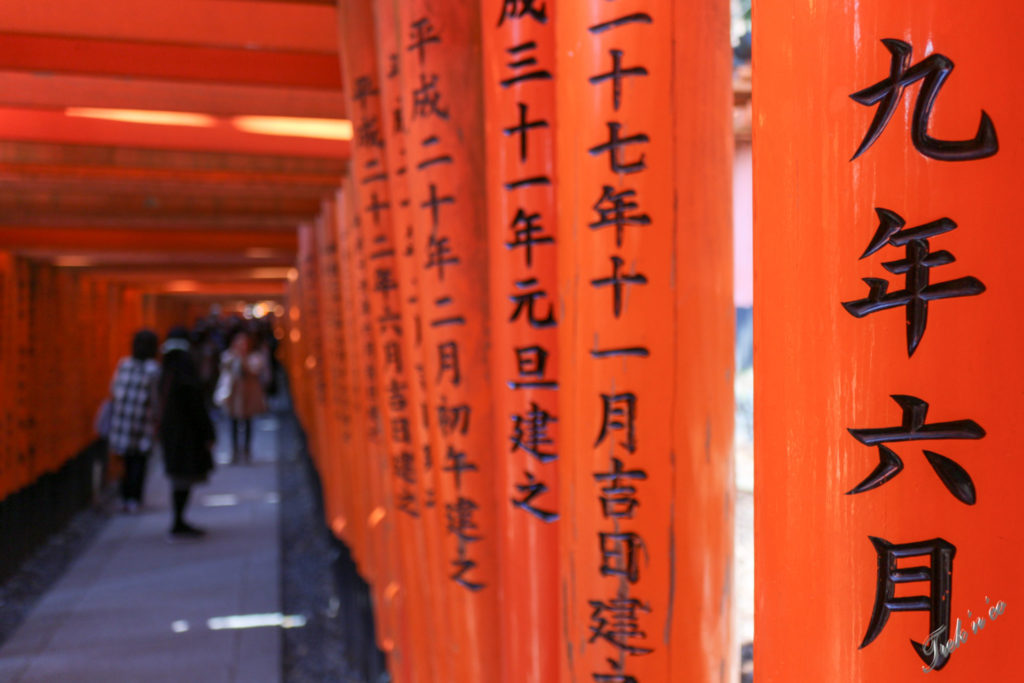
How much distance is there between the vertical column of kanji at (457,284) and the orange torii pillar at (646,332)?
507 millimetres

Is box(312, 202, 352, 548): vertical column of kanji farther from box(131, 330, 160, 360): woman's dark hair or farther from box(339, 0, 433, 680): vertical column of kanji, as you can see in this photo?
box(339, 0, 433, 680): vertical column of kanji

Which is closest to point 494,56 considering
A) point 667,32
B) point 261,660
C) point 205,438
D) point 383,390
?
point 667,32

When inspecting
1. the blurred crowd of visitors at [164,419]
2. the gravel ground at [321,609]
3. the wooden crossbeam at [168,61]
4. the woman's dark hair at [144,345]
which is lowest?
the gravel ground at [321,609]

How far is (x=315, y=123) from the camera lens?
4.80 metres

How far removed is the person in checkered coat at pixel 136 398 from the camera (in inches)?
282

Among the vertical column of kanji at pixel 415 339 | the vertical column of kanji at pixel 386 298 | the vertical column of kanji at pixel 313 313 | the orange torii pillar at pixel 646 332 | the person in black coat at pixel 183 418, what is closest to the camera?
the orange torii pillar at pixel 646 332

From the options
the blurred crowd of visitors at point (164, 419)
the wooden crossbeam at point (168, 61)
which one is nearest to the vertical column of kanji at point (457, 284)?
the wooden crossbeam at point (168, 61)

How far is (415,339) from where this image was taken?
2.22 m

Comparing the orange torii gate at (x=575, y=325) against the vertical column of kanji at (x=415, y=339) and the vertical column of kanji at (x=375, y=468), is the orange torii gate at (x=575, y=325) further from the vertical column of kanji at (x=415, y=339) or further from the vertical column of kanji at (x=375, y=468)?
the vertical column of kanji at (x=375, y=468)

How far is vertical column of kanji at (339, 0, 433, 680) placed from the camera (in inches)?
100

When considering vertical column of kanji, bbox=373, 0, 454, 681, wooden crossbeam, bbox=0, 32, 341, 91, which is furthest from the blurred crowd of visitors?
vertical column of kanji, bbox=373, 0, 454, 681

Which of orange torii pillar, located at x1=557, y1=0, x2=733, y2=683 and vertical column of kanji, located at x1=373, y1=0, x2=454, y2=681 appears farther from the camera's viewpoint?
vertical column of kanji, located at x1=373, y1=0, x2=454, y2=681

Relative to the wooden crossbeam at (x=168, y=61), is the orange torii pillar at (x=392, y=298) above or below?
below

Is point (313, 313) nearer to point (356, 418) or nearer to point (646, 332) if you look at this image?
point (356, 418)
